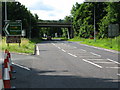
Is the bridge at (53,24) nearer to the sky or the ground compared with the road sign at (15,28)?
nearer to the sky

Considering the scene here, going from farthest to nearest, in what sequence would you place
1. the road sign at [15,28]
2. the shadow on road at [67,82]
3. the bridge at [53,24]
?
the bridge at [53,24]
the road sign at [15,28]
the shadow on road at [67,82]

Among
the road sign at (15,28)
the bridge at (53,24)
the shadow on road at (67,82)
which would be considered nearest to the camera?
the shadow on road at (67,82)

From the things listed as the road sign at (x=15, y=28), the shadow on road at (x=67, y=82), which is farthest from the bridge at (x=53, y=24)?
the shadow on road at (x=67, y=82)

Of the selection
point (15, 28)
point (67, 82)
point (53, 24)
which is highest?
point (53, 24)

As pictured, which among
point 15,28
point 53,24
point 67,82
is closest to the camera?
point 67,82

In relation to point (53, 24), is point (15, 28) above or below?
below

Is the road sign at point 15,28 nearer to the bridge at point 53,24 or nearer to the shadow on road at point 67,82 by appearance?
the shadow on road at point 67,82

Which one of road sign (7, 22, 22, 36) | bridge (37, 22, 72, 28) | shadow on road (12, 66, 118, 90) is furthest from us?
bridge (37, 22, 72, 28)

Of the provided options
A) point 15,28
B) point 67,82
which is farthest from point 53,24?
point 67,82

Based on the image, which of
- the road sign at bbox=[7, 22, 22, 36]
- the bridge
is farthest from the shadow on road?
the bridge

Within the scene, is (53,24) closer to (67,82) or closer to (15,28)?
(15,28)

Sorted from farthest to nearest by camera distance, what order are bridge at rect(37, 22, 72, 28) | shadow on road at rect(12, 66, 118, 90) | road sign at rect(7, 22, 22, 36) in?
1. bridge at rect(37, 22, 72, 28)
2. road sign at rect(7, 22, 22, 36)
3. shadow on road at rect(12, 66, 118, 90)

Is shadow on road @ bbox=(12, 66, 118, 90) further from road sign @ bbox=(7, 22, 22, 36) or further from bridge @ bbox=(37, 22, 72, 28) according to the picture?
bridge @ bbox=(37, 22, 72, 28)

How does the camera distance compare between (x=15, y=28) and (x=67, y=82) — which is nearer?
(x=67, y=82)
